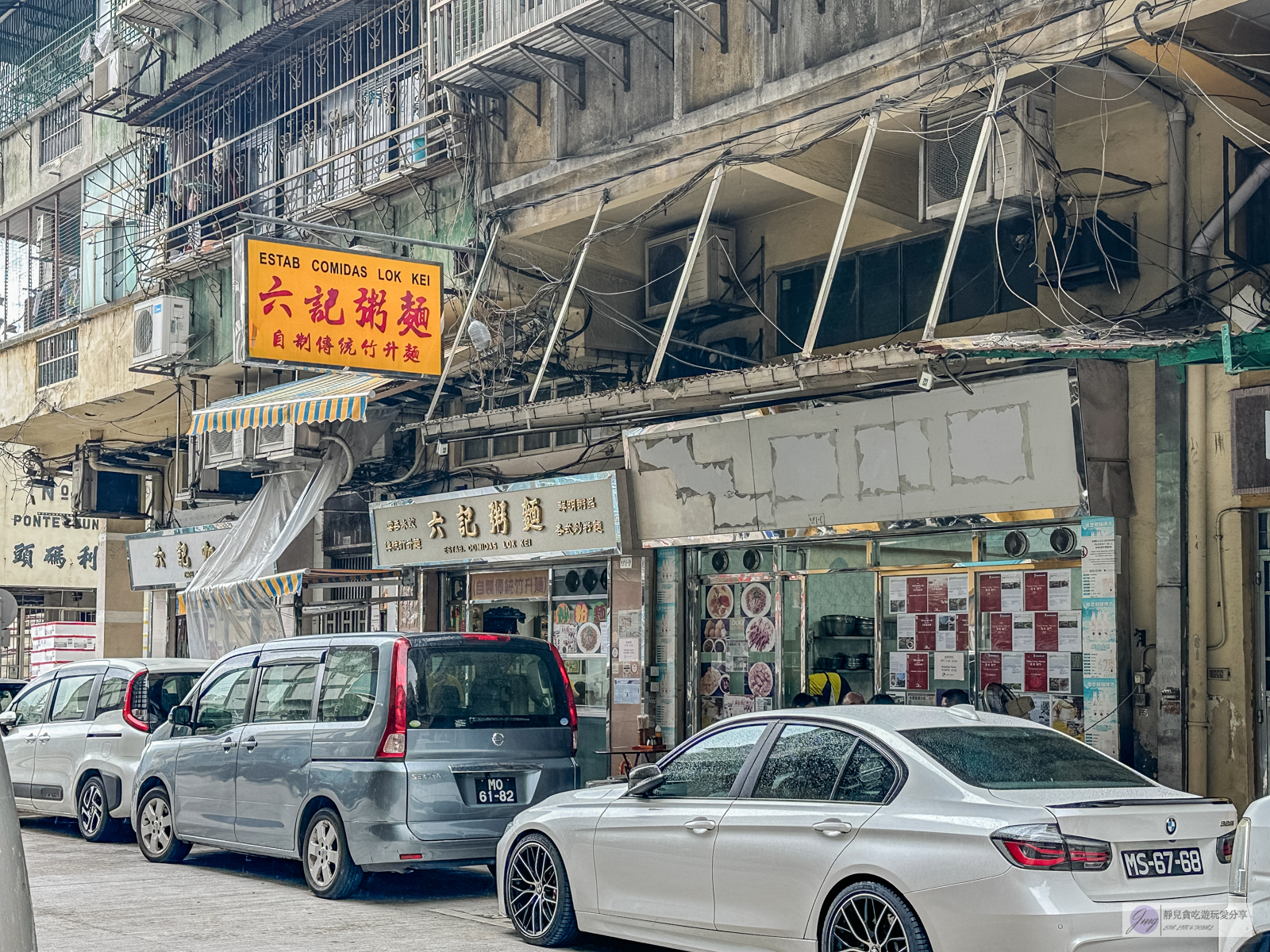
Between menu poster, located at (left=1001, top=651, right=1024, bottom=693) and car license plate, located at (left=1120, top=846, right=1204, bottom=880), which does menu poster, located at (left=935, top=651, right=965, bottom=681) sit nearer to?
menu poster, located at (left=1001, top=651, right=1024, bottom=693)

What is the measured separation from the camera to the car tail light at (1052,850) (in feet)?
19.8

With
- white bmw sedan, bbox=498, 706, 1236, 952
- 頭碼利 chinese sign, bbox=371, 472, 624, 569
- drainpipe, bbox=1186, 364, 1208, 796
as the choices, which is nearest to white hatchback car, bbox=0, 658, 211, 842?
頭碼利 chinese sign, bbox=371, 472, 624, 569

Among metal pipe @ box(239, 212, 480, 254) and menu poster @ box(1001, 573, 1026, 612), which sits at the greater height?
metal pipe @ box(239, 212, 480, 254)

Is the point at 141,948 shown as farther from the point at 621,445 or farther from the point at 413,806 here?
the point at 621,445

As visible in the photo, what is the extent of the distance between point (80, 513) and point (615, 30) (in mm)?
14771

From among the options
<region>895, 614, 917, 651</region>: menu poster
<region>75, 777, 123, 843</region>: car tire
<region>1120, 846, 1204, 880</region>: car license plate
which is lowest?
<region>75, 777, 123, 843</region>: car tire

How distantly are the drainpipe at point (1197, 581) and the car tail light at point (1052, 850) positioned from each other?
5053 millimetres

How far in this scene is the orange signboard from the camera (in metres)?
13.3

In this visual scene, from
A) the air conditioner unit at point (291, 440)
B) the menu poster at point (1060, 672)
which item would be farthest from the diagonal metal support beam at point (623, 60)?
the air conditioner unit at point (291, 440)

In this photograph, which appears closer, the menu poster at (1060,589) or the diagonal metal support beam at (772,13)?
the menu poster at (1060,589)

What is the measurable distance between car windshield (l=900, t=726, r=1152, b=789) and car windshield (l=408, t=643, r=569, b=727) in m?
3.93

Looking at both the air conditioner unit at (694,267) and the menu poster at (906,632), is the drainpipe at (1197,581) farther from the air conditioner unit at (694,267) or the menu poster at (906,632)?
the air conditioner unit at (694,267)

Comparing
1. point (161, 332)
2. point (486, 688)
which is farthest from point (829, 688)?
point (161, 332)

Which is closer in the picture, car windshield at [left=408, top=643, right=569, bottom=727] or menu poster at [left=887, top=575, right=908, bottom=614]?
car windshield at [left=408, top=643, right=569, bottom=727]
